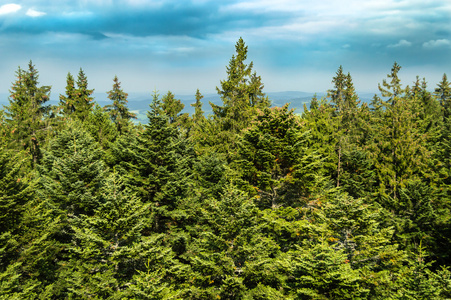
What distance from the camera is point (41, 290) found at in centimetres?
1237

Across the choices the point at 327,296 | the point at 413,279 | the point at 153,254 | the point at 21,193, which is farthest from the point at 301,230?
the point at 21,193

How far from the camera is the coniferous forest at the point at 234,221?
10992 millimetres

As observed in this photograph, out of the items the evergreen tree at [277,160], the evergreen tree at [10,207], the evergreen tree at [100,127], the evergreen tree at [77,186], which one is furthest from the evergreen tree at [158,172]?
the evergreen tree at [100,127]

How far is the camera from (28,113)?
3334cm

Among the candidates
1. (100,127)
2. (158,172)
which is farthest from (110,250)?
(100,127)

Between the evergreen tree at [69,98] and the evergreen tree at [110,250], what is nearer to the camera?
the evergreen tree at [110,250]

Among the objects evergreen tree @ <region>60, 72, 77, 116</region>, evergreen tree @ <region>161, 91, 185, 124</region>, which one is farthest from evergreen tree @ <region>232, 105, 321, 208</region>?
evergreen tree @ <region>60, 72, 77, 116</region>

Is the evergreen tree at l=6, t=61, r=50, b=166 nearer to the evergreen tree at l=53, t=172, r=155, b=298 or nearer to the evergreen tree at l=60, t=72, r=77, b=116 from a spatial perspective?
the evergreen tree at l=60, t=72, r=77, b=116

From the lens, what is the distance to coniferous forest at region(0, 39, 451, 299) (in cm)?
1099

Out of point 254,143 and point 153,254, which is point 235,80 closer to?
point 254,143

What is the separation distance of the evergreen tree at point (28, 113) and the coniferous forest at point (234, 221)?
14097 millimetres

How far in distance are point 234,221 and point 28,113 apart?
35.3 m

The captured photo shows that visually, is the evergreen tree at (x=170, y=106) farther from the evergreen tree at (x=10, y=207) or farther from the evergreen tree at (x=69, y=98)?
the evergreen tree at (x=10, y=207)

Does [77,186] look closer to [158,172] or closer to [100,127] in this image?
[158,172]
